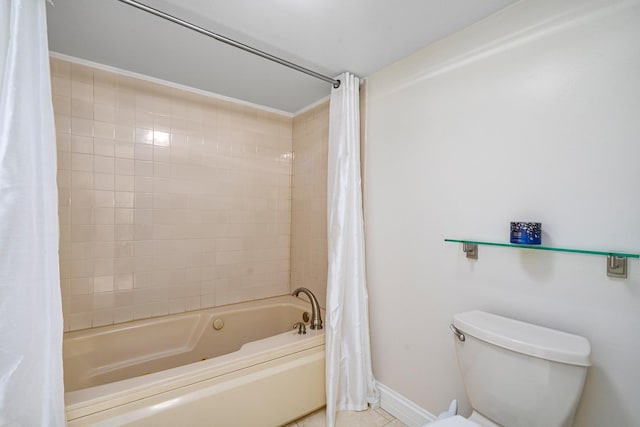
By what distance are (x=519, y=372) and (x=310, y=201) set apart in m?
1.92

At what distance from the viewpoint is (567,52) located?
1.20 meters

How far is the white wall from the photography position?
1.08 meters

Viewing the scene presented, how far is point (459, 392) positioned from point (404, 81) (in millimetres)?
1801

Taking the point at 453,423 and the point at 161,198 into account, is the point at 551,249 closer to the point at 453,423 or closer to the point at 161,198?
the point at 453,423

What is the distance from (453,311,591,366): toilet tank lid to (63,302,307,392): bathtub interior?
1.50 metres

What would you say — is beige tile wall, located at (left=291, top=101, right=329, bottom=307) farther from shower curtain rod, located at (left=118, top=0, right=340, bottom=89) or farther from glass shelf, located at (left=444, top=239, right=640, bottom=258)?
glass shelf, located at (left=444, top=239, right=640, bottom=258)

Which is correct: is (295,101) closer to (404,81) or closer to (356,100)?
(356,100)

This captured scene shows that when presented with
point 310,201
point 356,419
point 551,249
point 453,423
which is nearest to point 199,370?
point 356,419

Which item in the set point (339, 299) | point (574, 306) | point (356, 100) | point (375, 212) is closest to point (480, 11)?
point (356, 100)

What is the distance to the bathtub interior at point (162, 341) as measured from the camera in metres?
1.83

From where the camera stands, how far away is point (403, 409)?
177cm

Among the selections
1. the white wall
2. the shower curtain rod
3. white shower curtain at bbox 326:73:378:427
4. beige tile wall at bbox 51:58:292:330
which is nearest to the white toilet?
the white wall

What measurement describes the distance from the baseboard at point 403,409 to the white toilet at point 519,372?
553 millimetres

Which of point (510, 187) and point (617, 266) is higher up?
point (510, 187)
